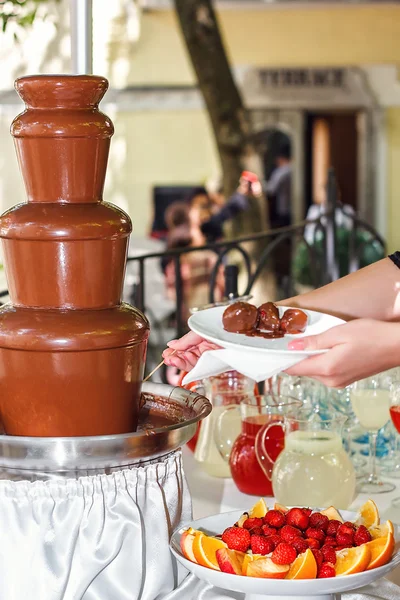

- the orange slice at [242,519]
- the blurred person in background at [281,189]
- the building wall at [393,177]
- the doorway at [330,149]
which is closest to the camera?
the orange slice at [242,519]

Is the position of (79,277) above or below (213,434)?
above

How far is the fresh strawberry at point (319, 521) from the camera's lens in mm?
1590

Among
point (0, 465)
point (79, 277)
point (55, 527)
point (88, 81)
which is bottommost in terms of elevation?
point (55, 527)

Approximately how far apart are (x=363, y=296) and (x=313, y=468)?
16.7 inches

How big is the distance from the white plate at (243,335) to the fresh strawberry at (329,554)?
1.03 ft

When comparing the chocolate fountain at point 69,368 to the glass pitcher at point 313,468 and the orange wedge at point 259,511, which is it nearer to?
the orange wedge at point 259,511

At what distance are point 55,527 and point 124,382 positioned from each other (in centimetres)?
25

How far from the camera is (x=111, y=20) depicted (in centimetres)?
1321

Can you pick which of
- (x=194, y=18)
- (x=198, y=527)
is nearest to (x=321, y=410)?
(x=198, y=527)

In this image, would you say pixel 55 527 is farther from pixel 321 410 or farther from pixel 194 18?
pixel 194 18

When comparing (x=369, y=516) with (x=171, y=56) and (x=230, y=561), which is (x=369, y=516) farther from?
(x=171, y=56)

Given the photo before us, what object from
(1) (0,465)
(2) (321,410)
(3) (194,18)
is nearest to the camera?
(1) (0,465)

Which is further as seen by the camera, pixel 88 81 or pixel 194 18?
pixel 194 18

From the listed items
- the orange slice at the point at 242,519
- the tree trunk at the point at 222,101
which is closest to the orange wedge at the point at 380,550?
the orange slice at the point at 242,519
